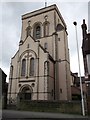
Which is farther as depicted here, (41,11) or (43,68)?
(41,11)

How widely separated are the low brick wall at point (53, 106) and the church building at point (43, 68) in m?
6.65

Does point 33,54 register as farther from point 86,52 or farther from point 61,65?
point 86,52

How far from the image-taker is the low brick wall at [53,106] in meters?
18.8

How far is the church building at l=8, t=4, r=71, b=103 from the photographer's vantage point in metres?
30.9

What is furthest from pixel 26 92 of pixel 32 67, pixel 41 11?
pixel 41 11

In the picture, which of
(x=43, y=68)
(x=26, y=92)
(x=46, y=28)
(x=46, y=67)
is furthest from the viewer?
(x=46, y=28)

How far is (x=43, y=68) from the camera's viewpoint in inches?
1235

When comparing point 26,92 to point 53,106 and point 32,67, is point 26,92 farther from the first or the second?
point 53,106

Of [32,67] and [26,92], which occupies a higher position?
[32,67]

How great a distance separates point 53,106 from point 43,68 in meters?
12.0

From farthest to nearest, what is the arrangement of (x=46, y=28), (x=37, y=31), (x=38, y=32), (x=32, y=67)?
(x=37, y=31), (x=38, y=32), (x=46, y=28), (x=32, y=67)

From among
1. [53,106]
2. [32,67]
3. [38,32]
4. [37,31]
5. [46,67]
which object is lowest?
[53,106]

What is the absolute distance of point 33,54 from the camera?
34.2m

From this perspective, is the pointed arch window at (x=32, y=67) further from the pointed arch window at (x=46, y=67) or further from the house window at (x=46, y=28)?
the house window at (x=46, y=28)
